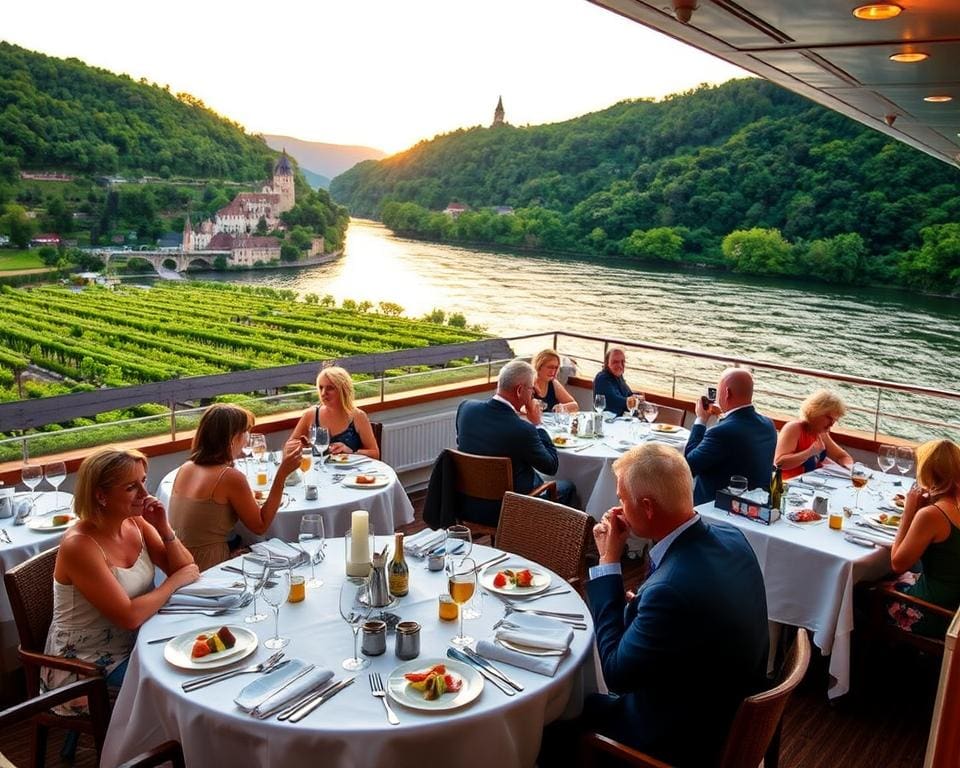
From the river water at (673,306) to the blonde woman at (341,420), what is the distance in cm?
2864

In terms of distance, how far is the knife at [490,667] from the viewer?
1934mm

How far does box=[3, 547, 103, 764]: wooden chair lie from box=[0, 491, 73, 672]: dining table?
0.52 metres

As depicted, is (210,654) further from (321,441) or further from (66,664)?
(321,441)

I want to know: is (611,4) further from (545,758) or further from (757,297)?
(757,297)

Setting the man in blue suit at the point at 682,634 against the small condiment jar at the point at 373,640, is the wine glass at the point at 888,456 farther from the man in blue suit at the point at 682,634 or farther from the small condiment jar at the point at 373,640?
the small condiment jar at the point at 373,640

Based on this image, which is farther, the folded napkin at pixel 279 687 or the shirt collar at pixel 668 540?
the shirt collar at pixel 668 540

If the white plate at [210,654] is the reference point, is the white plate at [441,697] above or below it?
above

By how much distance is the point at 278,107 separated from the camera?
28266 millimetres

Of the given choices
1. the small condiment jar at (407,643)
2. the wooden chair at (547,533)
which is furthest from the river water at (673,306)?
the small condiment jar at (407,643)

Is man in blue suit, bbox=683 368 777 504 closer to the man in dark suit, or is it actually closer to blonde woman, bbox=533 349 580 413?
the man in dark suit

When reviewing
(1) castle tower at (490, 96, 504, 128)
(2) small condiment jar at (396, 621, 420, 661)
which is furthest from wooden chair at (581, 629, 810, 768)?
(1) castle tower at (490, 96, 504, 128)

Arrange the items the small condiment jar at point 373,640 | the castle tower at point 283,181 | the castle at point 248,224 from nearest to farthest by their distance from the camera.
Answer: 1. the small condiment jar at point 373,640
2. the castle at point 248,224
3. the castle tower at point 283,181

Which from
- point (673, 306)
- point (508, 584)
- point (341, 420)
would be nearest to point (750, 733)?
point (508, 584)

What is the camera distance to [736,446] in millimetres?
3652
